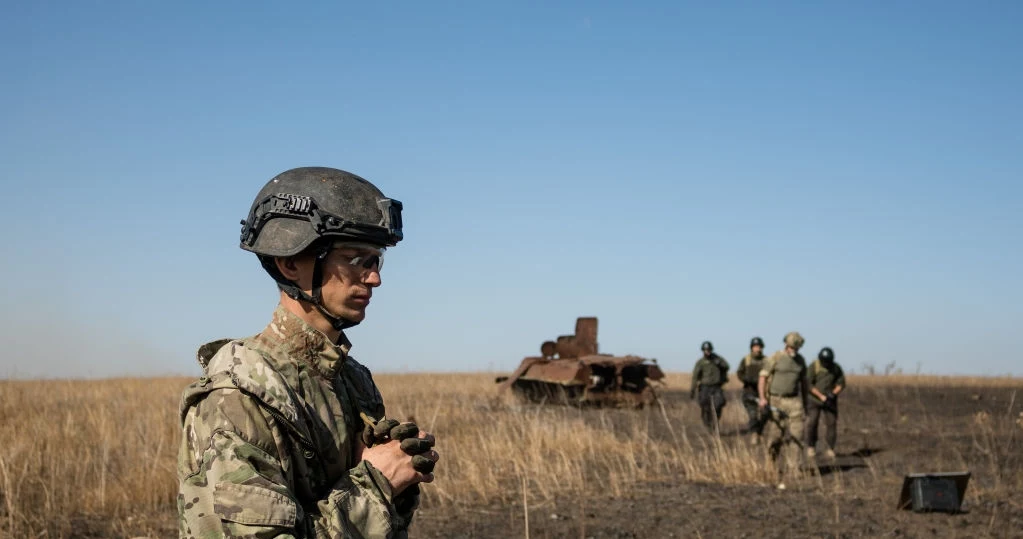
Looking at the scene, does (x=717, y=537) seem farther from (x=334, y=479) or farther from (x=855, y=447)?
(x=855, y=447)

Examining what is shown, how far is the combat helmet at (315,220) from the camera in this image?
104 inches

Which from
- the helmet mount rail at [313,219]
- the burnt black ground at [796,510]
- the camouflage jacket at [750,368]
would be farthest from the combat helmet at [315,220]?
the camouflage jacket at [750,368]

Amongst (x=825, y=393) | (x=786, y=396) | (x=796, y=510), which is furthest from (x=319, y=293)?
(x=825, y=393)

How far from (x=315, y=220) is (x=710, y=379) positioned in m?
14.8

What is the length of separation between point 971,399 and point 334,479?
2396 centimetres

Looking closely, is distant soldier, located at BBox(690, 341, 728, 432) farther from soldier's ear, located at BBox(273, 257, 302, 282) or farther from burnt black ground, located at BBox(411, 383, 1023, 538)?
soldier's ear, located at BBox(273, 257, 302, 282)

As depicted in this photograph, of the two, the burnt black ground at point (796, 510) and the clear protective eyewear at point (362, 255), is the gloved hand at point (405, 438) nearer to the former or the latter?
the clear protective eyewear at point (362, 255)

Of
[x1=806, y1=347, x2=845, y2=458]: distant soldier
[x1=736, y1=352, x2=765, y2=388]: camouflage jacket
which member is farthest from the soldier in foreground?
[x1=736, y1=352, x2=765, y2=388]: camouflage jacket

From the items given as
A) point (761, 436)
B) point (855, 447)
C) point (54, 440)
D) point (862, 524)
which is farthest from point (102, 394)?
point (862, 524)

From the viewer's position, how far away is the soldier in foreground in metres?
2.30

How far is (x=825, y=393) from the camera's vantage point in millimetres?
13711

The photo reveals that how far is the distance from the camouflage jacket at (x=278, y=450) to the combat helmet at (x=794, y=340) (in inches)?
420

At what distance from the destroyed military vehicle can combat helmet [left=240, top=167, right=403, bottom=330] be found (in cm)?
1758

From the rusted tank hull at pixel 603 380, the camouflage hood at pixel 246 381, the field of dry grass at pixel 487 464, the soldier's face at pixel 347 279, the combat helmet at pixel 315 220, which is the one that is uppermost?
the combat helmet at pixel 315 220
